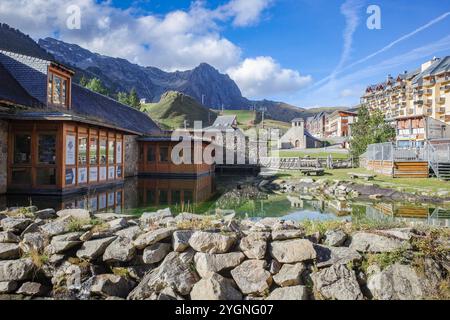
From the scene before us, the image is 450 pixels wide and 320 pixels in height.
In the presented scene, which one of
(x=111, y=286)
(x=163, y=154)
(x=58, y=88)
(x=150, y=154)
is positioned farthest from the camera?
(x=150, y=154)

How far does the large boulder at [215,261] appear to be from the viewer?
424 cm

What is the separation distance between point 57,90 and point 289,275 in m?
16.2

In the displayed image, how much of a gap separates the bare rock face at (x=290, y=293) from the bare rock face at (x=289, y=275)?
11 centimetres

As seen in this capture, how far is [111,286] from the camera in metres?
4.18

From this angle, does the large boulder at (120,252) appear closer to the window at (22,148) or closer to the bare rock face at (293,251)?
the bare rock face at (293,251)

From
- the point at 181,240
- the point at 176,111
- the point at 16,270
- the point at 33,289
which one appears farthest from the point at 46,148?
the point at 176,111

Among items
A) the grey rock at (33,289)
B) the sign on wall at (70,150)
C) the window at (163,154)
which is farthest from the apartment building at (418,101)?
the grey rock at (33,289)

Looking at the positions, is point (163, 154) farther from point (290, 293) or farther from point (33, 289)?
point (290, 293)

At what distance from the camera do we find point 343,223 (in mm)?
5180
